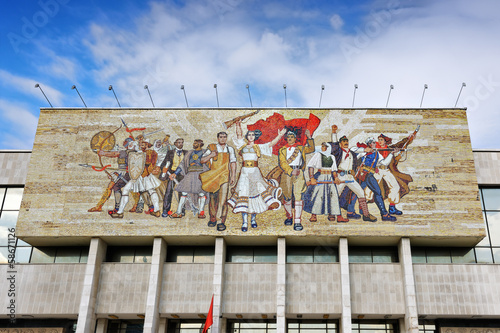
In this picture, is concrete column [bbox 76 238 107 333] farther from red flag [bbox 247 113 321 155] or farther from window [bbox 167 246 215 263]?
red flag [bbox 247 113 321 155]

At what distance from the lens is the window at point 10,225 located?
3350 cm

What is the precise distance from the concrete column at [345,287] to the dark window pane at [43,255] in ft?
62.5

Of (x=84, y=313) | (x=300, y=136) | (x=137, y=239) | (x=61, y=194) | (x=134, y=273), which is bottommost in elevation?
(x=84, y=313)

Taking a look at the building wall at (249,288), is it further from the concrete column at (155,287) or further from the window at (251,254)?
the concrete column at (155,287)

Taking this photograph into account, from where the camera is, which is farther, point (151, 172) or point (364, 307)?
point (151, 172)

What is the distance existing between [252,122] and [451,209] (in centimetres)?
1383

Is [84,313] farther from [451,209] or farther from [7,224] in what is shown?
[451,209]

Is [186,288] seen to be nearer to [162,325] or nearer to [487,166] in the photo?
[162,325]

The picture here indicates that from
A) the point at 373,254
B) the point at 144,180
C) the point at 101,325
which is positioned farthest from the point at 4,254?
the point at 373,254

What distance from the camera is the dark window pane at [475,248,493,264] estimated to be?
105ft

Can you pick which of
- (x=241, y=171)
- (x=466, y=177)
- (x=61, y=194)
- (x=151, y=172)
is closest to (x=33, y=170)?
(x=61, y=194)

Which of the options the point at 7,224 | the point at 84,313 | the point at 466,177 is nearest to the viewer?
the point at 84,313

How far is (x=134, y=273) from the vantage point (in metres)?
31.3

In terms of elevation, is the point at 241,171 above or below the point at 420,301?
above
